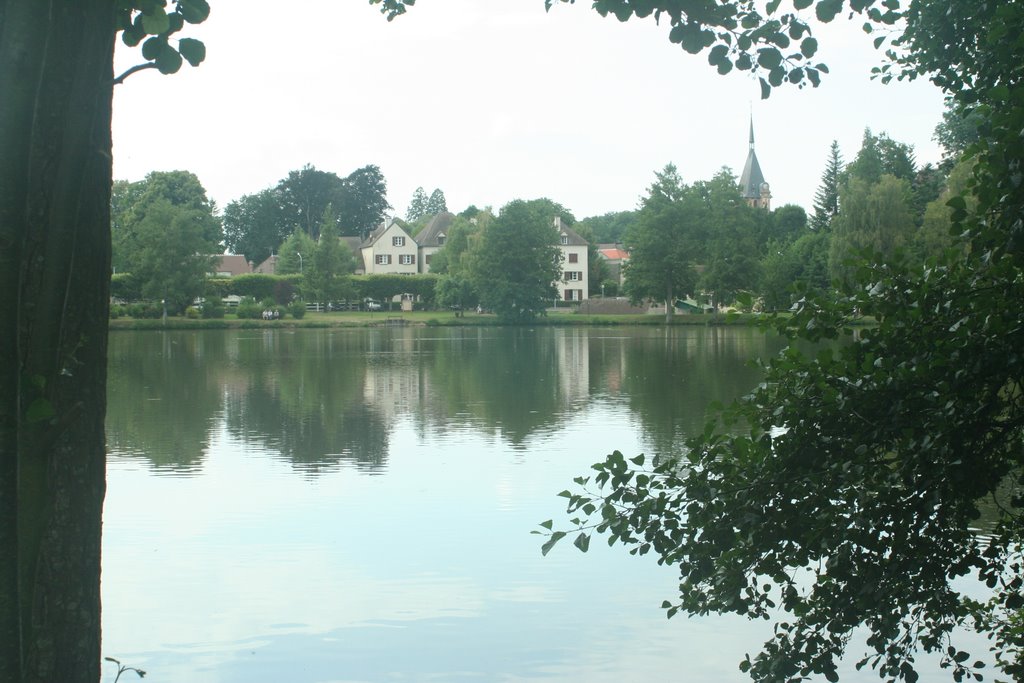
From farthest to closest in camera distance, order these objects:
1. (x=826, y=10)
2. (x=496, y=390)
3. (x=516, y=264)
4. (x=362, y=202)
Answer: (x=362, y=202) → (x=516, y=264) → (x=496, y=390) → (x=826, y=10)

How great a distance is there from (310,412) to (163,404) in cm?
380

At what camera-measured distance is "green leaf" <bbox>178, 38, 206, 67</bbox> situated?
3.66m

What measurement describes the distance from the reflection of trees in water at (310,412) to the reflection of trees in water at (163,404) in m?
0.78

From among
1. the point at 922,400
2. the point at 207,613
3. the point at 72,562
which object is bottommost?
the point at 207,613

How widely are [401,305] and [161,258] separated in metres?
25.3

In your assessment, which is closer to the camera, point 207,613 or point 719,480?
point 719,480

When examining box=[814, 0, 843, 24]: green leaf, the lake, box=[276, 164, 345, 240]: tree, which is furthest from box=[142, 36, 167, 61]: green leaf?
box=[276, 164, 345, 240]: tree

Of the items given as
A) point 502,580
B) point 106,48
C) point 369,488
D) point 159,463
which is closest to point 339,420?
point 159,463

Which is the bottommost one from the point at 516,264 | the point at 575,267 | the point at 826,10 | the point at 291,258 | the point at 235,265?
the point at 826,10

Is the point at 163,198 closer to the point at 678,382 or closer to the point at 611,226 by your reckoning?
the point at 678,382

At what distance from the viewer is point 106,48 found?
317 centimetres

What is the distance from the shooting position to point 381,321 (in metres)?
77.4

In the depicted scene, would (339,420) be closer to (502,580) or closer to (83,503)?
(502,580)

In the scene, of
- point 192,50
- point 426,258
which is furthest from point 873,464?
point 426,258
